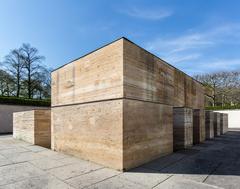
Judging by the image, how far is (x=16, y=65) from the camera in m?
20.8

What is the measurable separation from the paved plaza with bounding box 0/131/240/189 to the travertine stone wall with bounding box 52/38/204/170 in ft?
1.31

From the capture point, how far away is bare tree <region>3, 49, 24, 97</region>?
806 inches

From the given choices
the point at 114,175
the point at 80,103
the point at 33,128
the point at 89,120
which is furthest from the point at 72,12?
the point at 114,175

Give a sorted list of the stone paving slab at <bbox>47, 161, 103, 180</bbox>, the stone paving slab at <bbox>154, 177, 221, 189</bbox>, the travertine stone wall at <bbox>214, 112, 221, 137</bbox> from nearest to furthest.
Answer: the stone paving slab at <bbox>154, 177, 221, 189</bbox>, the stone paving slab at <bbox>47, 161, 103, 180</bbox>, the travertine stone wall at <bbox>214, 112, 221, 137</bbox>

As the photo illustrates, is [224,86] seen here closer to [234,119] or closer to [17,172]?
[234,119]

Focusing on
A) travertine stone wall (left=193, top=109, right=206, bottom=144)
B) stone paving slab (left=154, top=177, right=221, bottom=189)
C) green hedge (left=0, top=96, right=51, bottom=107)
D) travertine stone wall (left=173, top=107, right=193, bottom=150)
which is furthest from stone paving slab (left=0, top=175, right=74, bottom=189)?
green hedge (left=0, top=96, right=51, bottom=107)

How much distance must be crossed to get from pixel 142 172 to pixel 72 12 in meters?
6.41

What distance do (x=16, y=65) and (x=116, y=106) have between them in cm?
2076

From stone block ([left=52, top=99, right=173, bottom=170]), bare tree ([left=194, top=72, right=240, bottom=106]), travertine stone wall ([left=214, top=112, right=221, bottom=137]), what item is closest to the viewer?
stone block ([left=52, top=99, right=173, bottom=170])

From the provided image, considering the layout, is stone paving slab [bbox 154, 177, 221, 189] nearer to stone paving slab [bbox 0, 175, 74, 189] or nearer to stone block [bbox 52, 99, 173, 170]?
stone block [bbox 52, 99, 173, 170]

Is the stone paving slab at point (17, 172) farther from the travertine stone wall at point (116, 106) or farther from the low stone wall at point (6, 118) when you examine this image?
the low stone wall at point (6, 118)

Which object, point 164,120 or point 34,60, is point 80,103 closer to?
point 164,120

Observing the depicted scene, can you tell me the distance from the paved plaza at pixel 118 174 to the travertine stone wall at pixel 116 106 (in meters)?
0.40

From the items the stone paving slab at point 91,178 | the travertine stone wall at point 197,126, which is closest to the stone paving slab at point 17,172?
the stone paving slab at point 91,178
